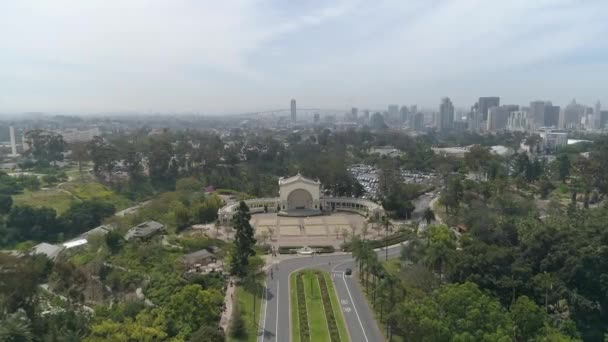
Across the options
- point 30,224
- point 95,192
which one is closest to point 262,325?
point 30,224

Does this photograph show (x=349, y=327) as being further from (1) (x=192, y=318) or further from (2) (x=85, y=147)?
(2) (x=85, y=147)

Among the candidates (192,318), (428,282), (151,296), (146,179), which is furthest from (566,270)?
(146,179)

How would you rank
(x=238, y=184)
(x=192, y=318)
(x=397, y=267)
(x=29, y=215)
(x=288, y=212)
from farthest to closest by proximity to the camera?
(x=238, y=184) → (x=288, y=212) → (x=29, y=215) → (x=397, y=267) → (x=192, y=318)

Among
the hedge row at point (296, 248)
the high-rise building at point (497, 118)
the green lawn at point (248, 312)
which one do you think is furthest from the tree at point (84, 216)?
the high-rise building at point (497, 118)

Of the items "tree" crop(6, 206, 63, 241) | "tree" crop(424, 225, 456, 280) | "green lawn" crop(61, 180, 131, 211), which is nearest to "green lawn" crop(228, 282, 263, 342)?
"tree" crop(424, 225, 456, 280)

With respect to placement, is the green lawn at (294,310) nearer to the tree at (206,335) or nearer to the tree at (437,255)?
the tree at (206,335)

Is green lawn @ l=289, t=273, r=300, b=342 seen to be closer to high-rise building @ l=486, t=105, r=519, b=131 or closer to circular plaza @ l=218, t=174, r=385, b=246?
circular plaza @ l=218, t=174, r=385, b=246
